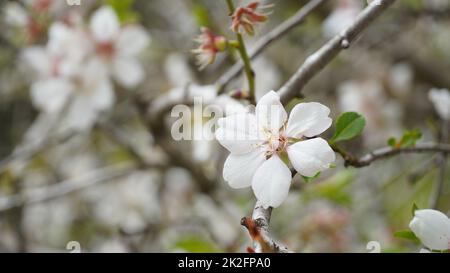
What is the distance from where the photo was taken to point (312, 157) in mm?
638

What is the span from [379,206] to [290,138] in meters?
1.37

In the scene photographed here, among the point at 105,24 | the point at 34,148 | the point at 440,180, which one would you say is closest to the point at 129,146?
the point at 34,148

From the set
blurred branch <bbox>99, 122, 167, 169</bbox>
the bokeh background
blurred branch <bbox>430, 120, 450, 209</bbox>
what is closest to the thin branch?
blurred branch <bbox>430, 120, 450, 209</bbox>

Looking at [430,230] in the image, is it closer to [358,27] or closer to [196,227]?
[358,27]

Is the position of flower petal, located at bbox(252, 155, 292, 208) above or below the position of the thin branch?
below

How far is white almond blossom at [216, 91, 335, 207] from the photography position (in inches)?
25.1

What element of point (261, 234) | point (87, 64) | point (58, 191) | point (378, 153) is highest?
point (87, 64)

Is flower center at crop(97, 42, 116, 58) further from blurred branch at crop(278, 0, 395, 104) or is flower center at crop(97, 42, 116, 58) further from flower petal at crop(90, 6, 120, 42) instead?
blurred branch at crop(278, 0, 395, 104)

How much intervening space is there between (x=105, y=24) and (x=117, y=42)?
81 mm

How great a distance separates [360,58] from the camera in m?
2.07

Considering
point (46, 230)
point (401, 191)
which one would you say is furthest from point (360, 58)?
point (46, 230)

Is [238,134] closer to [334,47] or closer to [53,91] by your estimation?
[334,47]

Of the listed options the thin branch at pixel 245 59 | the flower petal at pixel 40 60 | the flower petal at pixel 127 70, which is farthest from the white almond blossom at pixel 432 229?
the flower petal at pixel 40 60
